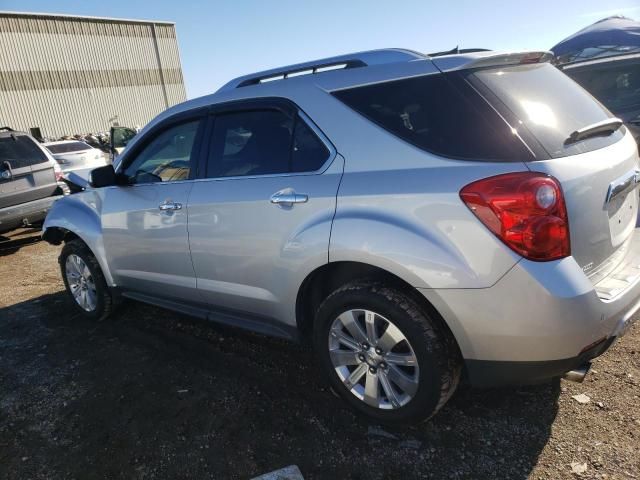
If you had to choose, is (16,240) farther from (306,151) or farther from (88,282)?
(306,151)

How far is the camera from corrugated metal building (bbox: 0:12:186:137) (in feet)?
88.6

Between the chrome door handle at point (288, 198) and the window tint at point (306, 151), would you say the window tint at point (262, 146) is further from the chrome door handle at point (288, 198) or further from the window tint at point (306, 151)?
the chrome door handle at point (288, 198)

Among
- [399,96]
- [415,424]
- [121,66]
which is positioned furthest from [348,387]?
[121,66]

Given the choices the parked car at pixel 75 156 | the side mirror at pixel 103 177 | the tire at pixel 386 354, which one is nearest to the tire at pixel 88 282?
the side mirror at pixel 103 177

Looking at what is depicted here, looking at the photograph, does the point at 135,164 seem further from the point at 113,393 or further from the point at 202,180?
the point at 113,393

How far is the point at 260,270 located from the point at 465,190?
129 cm

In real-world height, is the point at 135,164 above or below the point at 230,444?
above

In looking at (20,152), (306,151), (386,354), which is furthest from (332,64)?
(20,152)

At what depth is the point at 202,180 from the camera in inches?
121

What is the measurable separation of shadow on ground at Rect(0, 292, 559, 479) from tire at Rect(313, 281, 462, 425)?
19 centimetres

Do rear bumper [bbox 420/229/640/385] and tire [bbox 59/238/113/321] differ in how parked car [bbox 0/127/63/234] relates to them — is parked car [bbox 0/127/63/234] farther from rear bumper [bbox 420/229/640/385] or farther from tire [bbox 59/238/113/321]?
rear bumper [bbox 420/229/640/385]

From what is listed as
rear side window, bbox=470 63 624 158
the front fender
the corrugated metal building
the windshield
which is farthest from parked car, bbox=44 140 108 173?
the corrugated metal building

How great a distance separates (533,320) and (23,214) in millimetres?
6954

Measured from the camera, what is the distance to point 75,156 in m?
11.8
